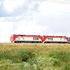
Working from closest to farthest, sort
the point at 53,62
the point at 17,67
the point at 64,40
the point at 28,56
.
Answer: the point at 17,67, the point at 53,62, the point at 28,56, the point at 64,40

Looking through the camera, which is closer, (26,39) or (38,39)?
(26,39)

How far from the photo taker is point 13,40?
91.8m

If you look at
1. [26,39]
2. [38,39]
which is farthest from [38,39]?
[26,39]

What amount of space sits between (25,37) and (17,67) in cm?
6300

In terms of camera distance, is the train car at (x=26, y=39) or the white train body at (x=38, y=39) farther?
the white train body at (x=38, y=39)

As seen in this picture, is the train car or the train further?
the train

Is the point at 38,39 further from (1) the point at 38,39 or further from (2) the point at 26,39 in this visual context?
(2) the point at 26,39

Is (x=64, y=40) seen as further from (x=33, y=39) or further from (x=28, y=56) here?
(x=28, y=56)

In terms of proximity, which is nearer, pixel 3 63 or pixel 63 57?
pixel 3 63

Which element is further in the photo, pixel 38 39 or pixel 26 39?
pixel 38 39

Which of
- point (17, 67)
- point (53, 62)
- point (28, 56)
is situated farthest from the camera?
point (28, 56)

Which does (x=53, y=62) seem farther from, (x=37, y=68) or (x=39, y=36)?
(x=39, y=36)

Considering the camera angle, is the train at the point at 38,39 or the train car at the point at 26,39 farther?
the train at the point at 38,39

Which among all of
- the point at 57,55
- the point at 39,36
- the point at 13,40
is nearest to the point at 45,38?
the point at 39,36
